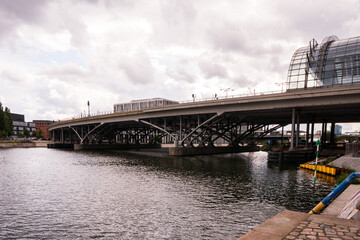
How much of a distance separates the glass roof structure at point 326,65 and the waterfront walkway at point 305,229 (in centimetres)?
5077

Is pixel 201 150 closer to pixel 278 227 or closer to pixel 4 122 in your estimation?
pixel 278 227

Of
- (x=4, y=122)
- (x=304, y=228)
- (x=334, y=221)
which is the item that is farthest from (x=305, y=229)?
(x=4, y=122)

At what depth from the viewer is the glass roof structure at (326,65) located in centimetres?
5078

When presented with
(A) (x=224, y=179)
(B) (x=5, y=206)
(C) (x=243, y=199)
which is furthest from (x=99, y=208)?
(A) (x=224, y=179)

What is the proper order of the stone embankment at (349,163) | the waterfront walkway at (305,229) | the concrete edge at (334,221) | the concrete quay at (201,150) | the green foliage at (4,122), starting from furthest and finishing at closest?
the green foliage at (4,122), the concrete quay at (201,150), the stone embankment at (349,163), the concrete edge at (334,221), the waterfront walkway at (305,229)

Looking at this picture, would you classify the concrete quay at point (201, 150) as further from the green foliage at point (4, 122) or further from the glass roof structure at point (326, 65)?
the green foliage at point (4, 122)

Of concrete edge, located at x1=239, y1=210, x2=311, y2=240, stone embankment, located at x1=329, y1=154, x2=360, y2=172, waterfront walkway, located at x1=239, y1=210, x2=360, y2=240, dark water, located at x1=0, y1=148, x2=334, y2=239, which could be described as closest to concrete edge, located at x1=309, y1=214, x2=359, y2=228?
waterfront walkway, located at x1=239, y1=210, x2=360, y2=240

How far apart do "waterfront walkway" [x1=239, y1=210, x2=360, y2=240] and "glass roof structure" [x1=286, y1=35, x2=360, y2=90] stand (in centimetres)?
5077

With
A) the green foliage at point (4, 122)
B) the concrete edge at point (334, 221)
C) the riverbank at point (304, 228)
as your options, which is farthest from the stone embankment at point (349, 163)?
the green foliage at point (4, 122)

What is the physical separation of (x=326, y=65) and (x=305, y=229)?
56008 mm

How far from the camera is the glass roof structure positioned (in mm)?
50781

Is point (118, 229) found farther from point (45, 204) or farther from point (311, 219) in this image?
point (311, 219)

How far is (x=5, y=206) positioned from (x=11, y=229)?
17.1 ft

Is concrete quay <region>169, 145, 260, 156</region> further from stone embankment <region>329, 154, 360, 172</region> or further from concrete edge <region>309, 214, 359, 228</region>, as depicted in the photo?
concrete edge <region>309, 214, 359, 228</region>
